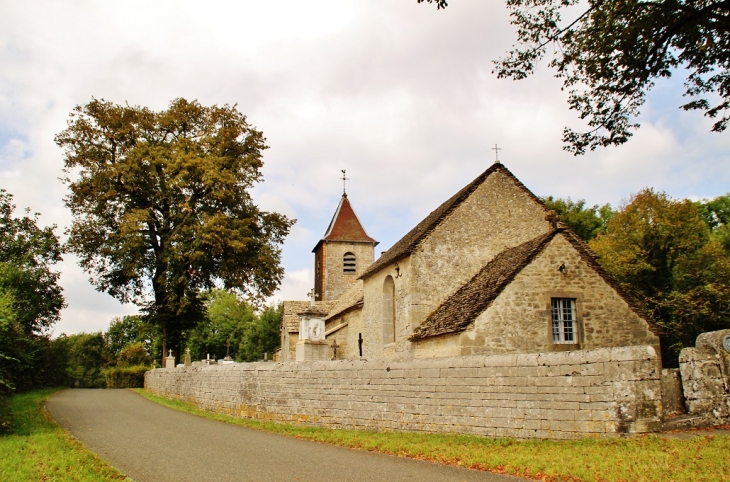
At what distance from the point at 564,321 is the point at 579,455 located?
289 inches

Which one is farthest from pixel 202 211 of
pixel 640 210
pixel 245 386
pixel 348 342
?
pixel 640 210

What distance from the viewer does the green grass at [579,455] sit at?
6.79 m

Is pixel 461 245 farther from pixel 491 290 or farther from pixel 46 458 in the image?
pixel 46 458

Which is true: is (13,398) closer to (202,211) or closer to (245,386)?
(245,386)

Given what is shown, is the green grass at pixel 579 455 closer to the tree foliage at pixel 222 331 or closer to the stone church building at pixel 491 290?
the stone church building at pixel 491 290

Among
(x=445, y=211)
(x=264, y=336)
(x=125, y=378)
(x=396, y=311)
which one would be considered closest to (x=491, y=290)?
(x=445, y=211)

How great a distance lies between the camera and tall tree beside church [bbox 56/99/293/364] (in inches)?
1067

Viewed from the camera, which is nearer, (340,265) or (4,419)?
(4,419)

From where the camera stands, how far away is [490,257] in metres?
18.2

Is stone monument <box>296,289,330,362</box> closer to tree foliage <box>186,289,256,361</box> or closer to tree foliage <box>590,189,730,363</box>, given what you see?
tree foliage <box>590,189,730,363</box>

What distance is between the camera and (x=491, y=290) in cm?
1450

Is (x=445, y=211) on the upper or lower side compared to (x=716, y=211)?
lower

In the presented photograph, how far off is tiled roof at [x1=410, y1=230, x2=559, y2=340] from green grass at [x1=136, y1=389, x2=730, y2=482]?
14.9 feet

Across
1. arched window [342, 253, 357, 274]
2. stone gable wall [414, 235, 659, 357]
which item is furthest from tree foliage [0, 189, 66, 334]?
stone gable wall [414, 235, 659, 357]
